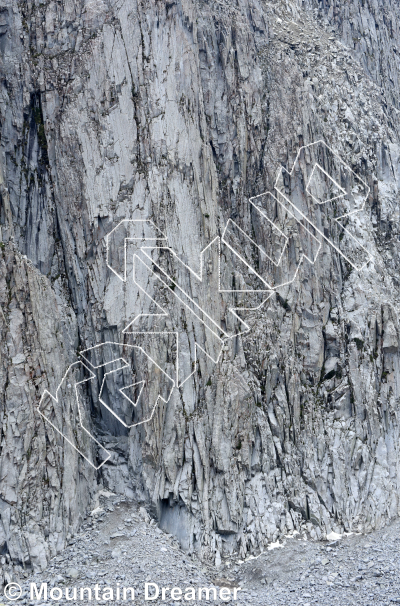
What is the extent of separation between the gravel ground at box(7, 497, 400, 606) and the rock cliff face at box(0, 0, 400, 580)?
0.84 meters

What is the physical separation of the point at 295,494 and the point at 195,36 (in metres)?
22.0

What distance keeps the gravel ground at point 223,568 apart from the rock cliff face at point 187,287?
32.9 inches

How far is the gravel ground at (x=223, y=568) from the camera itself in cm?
2717

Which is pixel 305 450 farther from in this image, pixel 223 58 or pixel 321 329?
pixel 223 58

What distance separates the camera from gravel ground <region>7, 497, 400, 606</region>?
89.1 ft

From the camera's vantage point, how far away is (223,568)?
97.0 feet

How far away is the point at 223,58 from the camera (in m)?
35.8

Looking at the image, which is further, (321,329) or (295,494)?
(321,329)

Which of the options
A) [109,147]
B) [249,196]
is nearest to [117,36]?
[109,147]
